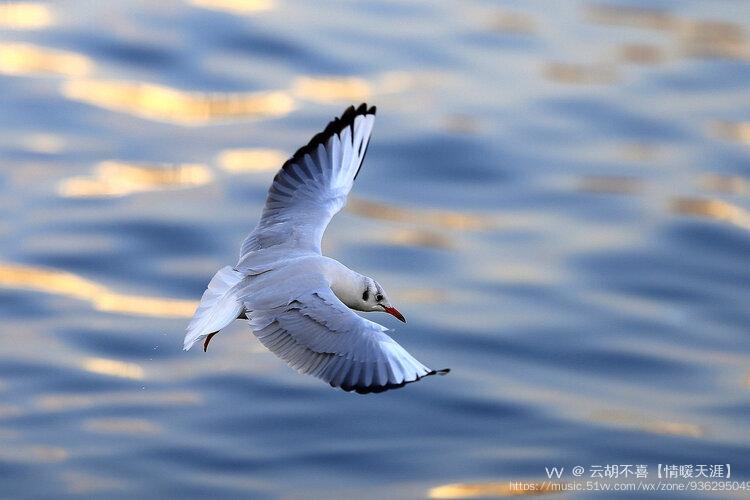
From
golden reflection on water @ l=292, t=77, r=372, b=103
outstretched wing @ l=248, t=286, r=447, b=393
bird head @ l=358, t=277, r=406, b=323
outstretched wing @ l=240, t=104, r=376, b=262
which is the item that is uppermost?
golden reflection on water @ l=292, t=77, r=372, b=103

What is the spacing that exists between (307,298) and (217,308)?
Result: 49 cm

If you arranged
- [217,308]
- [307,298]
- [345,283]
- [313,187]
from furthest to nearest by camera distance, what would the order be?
1. [313,187]
2. [345,283]
3. [217,308]
4. [307,298]

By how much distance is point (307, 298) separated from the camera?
26.6 feet

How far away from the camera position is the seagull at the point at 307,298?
Answer: 7.86 meters

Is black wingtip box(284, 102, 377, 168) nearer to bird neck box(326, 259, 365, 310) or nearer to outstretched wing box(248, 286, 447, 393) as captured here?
bird neck box(326, 259, 365, 310)

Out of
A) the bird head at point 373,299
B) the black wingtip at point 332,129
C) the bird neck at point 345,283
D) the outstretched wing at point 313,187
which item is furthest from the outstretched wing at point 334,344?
the black wingtip at point 332,129

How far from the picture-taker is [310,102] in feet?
59.3

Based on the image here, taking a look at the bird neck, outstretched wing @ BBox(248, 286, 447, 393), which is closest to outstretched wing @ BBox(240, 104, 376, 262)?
the bird neck

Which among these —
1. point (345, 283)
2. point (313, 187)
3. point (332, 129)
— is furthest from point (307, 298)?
point (332, 129)

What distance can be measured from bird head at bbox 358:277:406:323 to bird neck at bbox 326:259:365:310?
28 mm

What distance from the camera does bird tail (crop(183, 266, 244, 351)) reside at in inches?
315

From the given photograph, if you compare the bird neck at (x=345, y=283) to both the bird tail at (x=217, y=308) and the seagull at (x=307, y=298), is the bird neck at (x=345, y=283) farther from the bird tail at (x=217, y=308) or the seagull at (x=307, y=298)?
the bird tail at (x=217, y=308)

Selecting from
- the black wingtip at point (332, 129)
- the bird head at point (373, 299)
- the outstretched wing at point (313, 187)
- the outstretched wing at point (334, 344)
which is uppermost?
the black wingtip at point (332, 129)

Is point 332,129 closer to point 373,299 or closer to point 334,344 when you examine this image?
point 373,299
